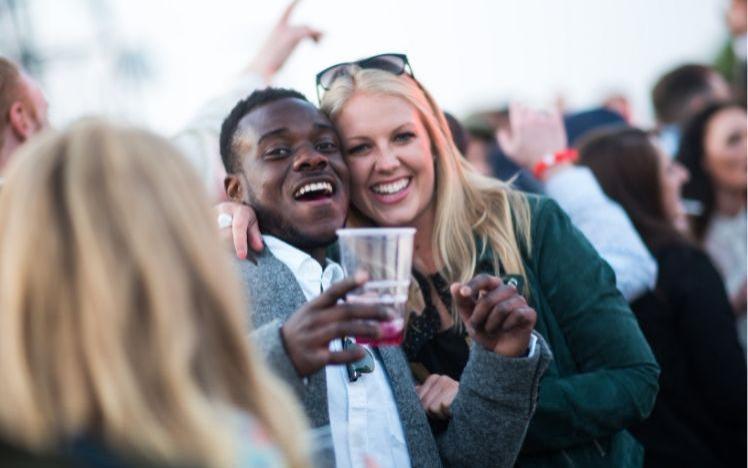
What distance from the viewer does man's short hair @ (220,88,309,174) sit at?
3.15 m

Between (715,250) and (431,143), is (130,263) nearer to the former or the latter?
(431,143)

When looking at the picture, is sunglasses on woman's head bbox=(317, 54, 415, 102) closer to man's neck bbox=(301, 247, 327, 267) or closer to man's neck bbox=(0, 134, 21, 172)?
man's neck bbox=(301, 247, 327, 267)

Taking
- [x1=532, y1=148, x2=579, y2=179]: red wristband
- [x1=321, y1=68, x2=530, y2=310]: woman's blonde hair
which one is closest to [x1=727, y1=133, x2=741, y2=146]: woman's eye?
[x1=532, y1=148, x2=579, y2=179]: red wristband

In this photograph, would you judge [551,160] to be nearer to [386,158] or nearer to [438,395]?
[386,158]

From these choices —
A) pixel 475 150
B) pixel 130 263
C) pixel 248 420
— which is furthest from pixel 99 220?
pixel 475 150

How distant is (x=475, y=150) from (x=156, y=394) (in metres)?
6.06

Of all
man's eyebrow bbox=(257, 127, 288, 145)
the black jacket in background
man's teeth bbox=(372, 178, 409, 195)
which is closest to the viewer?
man's eyebrow bbox=(257, 127, 288, 145)

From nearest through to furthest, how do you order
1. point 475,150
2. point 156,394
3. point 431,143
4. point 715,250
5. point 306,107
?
point 156,394 < point 306,107 < point 431,143 < point 715,250 < point 475,150

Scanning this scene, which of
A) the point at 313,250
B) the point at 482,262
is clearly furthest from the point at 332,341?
the point at 482,262

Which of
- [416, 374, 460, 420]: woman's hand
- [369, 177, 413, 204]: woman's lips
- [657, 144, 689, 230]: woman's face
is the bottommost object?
[416, 374, 460, 420]: woman's hand

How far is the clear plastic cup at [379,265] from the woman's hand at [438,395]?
526mm

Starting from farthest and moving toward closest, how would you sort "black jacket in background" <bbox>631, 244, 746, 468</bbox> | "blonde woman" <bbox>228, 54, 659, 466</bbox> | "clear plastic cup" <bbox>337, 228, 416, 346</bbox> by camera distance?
"black jacket in background" <bbox>631, 244, 746, 468</bbox>
"blonde woman" <bbox>228, 54, 659, 466</bbox>
"clear plastic cup" <bbox>337, 228, 416, 346</bbox>

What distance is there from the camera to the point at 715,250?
19.2ft

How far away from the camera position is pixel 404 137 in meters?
3.46
